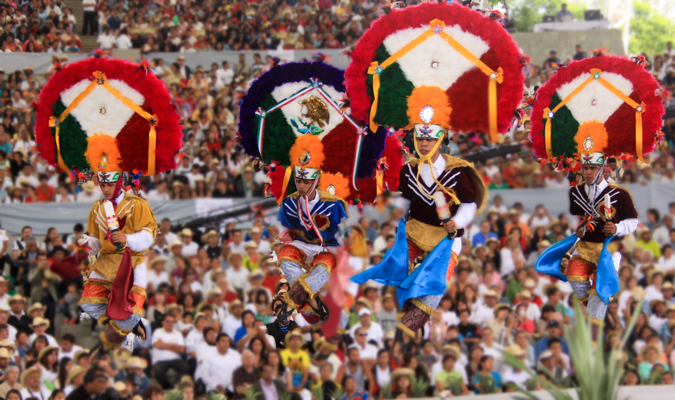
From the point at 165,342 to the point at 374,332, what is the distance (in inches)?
117

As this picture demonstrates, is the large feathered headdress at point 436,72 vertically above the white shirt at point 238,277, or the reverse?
the large feathered headdress at point 436,72

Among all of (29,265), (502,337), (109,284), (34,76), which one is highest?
(34,76)

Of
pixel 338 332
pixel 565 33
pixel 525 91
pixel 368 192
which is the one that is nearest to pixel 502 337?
pixel 338 332

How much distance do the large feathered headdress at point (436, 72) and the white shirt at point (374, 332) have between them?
16.8 feet

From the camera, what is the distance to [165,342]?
11.6 metres

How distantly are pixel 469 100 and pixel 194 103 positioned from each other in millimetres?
9668

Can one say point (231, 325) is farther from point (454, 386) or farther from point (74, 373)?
point (454, 386)

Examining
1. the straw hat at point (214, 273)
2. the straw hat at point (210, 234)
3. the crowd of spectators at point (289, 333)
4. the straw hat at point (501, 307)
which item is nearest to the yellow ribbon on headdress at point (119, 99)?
the crowd of spectators at point (289, 333)

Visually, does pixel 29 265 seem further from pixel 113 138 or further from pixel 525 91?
pixel 525 91

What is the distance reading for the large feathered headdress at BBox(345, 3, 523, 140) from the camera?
740cm

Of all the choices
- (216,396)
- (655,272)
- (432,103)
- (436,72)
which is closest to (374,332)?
(216,396)

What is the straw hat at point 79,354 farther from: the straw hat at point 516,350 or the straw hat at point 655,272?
the straw hat at point 655,272

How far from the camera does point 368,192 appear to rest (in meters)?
8.58

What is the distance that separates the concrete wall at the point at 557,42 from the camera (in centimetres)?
2116
